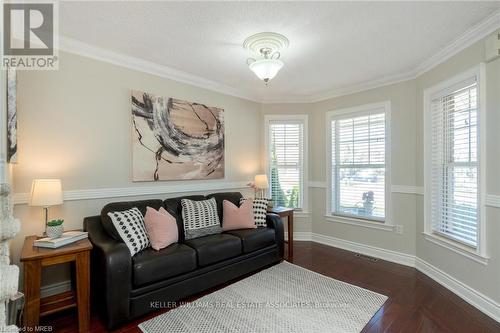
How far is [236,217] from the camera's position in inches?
126

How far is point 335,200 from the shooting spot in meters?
4.16

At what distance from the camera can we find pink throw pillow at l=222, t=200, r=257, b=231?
10.4 feet

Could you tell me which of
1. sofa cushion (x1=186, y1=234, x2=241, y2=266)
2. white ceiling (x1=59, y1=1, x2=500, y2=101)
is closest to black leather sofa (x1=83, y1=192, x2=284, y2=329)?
sofa cushion (x1=186, y1=234, x2=241, y2=266)

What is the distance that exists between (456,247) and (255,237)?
2.08m

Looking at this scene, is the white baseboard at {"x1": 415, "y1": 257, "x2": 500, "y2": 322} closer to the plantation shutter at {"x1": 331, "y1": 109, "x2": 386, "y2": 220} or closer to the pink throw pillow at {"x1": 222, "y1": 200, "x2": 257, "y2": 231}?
the plantation shutter at {"x1": 331, "y1": 109, "x2": 386, "y2": 220}

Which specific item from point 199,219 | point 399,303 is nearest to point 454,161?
point 399,303

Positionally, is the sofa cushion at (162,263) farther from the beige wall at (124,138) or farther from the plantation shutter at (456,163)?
the plantation shutter at (456,163)

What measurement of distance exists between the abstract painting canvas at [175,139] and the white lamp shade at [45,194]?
0.89m

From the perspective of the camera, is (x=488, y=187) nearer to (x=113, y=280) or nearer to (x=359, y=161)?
(x=359, y=161)

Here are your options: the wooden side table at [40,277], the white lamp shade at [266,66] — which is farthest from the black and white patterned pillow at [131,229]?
the white lamp shade at [266,66]

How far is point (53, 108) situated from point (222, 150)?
2064 mm

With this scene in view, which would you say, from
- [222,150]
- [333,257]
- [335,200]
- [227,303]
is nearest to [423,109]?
[335,200]

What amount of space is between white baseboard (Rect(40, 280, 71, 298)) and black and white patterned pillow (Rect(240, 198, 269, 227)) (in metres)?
2.09

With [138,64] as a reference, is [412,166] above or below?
below
